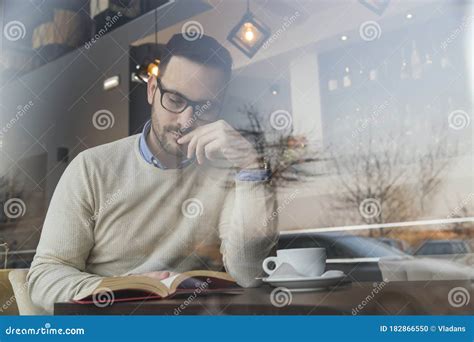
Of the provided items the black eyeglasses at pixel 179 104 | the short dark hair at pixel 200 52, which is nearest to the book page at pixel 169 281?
the black eyeglasses at pixel 179 104

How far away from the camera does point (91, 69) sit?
1868mm

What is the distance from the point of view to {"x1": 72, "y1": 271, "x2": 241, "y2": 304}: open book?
1654 mm

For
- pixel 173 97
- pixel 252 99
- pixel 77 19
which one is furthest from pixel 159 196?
pixel 77 19

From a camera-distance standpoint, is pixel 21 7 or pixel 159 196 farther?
pixel 21 7

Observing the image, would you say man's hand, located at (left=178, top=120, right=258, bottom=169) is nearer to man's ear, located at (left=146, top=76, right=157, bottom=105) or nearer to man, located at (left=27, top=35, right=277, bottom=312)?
man, located at (left=27, top=35, right=277, bottom=312)

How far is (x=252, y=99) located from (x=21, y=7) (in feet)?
3.02

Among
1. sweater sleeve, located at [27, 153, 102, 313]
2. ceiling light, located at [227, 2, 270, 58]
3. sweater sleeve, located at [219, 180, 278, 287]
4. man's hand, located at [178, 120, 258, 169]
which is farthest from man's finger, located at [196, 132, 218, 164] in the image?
sweater sleeve, located at [27, 153, 102, 313]

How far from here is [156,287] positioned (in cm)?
167

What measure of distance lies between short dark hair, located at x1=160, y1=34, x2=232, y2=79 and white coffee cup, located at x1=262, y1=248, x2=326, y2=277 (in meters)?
0.56

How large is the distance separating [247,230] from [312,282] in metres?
0.27

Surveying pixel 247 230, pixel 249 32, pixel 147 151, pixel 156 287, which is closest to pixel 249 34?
pixel 249 32

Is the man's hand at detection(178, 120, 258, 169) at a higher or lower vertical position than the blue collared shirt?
higher

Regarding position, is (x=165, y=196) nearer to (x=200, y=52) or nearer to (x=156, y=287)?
(x=156, y=287)

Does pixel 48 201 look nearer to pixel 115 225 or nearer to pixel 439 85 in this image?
pixel 115 225
